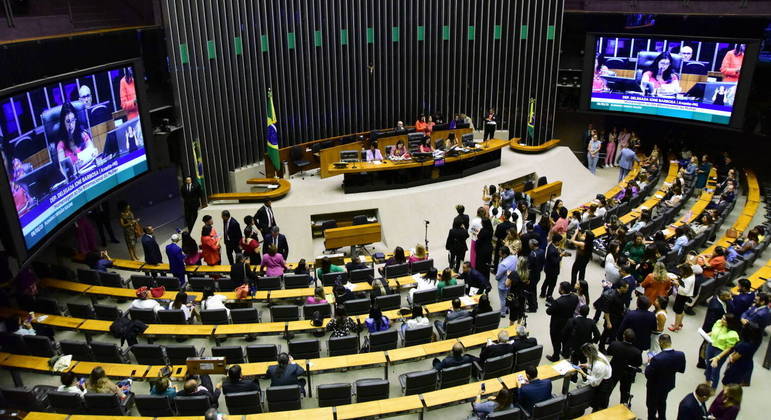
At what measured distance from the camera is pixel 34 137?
875cm

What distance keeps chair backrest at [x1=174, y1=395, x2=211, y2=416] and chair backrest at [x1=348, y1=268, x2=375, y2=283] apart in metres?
3.87

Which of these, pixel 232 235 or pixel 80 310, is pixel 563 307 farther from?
pixel 80 310

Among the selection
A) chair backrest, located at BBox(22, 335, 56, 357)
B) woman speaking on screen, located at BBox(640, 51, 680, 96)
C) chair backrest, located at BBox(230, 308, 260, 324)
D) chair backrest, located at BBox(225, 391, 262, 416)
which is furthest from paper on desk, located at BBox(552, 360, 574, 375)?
woman speaking on screen, located at BBox(640, 51, 680, 96)

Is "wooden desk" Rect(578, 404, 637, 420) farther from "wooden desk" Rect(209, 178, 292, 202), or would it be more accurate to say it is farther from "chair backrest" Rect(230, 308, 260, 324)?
"wooden desk" Rect(209, 178, 292, 202)

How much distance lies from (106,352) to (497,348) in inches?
213

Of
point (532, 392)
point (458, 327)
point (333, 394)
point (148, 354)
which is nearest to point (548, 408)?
point (532, 392)

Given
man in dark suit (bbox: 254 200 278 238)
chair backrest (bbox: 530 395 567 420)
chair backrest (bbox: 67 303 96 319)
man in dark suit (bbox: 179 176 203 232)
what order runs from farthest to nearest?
man in dark suit (bbox: 179 176 203 232) → man in dark suit (bbox: 254 200 278 238) → chair backrest (bbox: 67 303 96 319) → chair backrest (bbox: 530 395 567 420)

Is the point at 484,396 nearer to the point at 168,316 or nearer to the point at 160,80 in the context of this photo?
the point at 168,316

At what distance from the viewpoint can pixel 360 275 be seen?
33.3ft

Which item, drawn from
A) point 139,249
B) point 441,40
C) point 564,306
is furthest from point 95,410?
point 441,40

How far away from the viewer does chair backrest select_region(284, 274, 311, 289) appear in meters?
9.94

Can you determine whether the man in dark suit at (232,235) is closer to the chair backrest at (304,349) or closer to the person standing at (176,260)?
Answer: the person standing at (176,260)

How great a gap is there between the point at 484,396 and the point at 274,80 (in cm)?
1192

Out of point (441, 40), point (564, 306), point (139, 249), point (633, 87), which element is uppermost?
point (441, 40)
